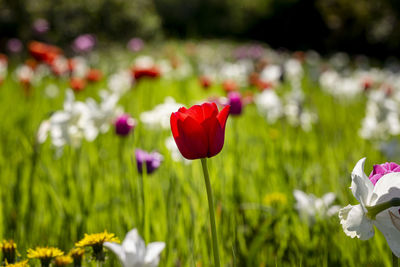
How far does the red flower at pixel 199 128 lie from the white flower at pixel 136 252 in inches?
6.0

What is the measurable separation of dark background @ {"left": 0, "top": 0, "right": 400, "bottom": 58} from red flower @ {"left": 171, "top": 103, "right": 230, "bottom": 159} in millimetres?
4402

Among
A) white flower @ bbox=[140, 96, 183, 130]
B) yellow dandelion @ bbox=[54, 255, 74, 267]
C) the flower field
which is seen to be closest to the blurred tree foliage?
the flower field

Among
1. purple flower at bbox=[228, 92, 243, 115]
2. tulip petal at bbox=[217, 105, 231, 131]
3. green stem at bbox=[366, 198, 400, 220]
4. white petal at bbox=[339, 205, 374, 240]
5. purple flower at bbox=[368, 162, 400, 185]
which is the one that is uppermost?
purple flower at bbox=[228, 92, 243, 115]

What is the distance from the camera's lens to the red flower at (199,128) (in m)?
0.58

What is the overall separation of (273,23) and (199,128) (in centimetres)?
1557

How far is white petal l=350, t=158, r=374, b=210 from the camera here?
469mm

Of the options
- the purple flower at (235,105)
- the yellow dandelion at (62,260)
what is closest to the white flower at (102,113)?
the purple flower at (235,105)

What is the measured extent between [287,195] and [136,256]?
887 millimetres

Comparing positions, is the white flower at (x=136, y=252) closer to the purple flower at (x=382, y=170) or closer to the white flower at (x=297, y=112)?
the purple flower at (x=382, y=170)

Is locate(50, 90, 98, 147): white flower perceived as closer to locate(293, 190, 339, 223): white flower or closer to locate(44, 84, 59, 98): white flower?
locate(293, 190, 339, 223): white flower

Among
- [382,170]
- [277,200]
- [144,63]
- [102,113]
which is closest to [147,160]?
[102,113]

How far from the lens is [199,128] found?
58 centimetres

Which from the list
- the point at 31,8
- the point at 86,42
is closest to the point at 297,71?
the point at 86,42

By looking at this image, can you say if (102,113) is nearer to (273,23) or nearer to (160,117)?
(160,117)
